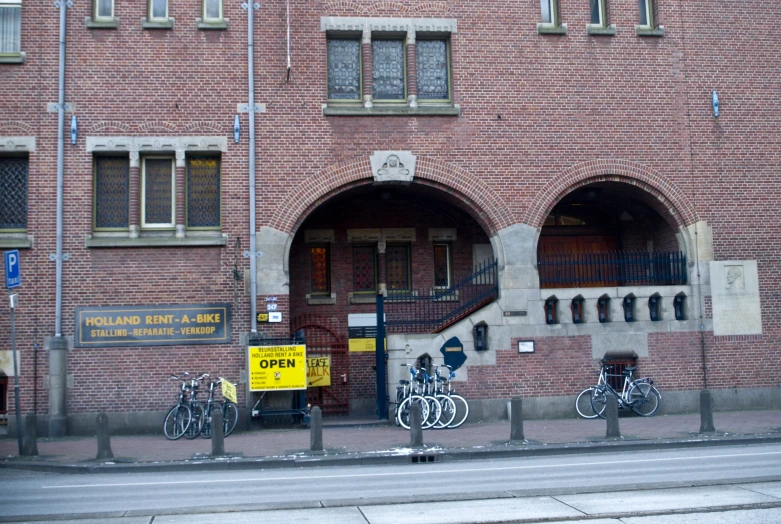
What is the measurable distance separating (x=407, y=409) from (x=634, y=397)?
5.07 m

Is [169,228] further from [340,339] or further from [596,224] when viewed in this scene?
[596,224]

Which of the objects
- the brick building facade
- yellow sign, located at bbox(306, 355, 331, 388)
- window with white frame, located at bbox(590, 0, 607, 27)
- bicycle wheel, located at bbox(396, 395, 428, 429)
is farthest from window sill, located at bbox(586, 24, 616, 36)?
yellow sign, located at bbox(306, 355, 331, 388)

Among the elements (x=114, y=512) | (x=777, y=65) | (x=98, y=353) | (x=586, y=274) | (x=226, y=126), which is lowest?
(x=114, y=512)

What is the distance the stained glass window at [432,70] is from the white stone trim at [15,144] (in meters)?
8.56

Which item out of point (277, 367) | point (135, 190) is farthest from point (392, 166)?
point (135, 190)

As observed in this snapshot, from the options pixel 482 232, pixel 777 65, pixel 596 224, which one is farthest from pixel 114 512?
pixel 777 65

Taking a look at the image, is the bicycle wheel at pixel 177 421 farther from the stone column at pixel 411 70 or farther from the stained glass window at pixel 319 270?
the stone column at pixel 411 70

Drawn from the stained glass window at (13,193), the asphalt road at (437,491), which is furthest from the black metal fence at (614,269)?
the stained glass window at (13,193)

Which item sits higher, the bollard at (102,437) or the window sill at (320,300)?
the window sill at (320,300)

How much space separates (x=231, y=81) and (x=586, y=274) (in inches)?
365

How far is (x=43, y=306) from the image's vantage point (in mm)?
17328

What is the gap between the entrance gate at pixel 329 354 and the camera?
65.3 ft

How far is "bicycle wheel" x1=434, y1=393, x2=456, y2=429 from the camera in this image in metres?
17.2

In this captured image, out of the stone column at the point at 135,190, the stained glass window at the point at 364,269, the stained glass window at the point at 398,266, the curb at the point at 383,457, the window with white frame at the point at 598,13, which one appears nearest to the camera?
the curb at the point at 383,457
